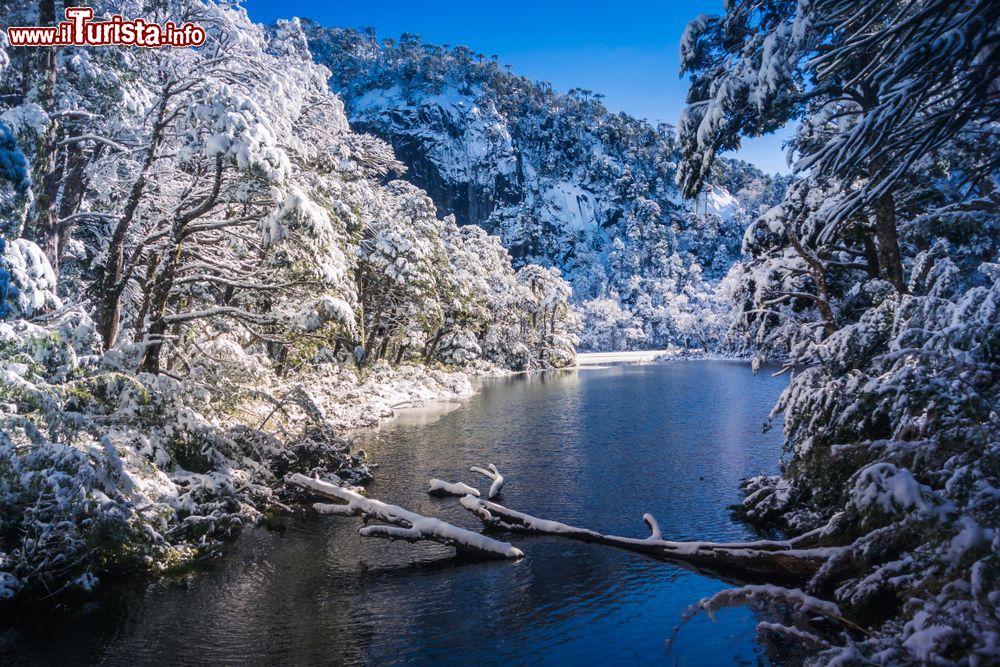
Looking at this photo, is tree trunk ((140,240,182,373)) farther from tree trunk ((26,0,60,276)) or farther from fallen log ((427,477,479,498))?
fallen log ((427,477,479,498))

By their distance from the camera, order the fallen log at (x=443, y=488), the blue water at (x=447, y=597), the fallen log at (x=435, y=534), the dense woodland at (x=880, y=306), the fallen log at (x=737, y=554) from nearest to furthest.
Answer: the dense woodland at (x=880, y=306), the blue water at (x=447, y=597), the fallen log at (x=737, y=554), the fallen log at (x=435, y=534), the fallen log at (x=443, y=488)

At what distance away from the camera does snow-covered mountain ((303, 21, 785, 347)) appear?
157 m

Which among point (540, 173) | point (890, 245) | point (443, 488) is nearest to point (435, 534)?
point (443, 488)

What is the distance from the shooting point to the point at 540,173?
184 meters

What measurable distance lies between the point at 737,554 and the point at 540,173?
184 m

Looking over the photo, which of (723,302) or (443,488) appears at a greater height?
(723,302)

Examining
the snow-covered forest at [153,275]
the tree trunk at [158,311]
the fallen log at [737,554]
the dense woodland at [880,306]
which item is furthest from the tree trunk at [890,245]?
the tree trunk at [158,311]

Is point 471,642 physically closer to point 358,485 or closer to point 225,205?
point 358,485

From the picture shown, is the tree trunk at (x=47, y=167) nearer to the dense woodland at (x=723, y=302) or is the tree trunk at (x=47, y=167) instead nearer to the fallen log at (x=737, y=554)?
the dense woodland at (x=723, y=302)

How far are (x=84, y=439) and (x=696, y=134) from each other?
1150cm

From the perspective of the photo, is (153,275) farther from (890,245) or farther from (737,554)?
(890,245)

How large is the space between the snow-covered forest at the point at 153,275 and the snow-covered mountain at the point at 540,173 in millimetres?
124032

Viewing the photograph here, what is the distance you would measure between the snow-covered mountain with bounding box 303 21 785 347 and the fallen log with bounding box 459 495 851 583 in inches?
4999

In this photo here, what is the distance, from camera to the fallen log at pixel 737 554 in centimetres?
811
